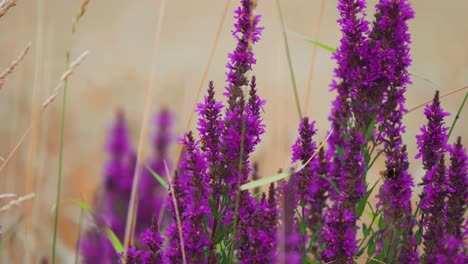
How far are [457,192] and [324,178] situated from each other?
218 mm

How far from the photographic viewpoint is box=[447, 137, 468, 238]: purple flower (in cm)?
105

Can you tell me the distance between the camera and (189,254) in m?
1.02

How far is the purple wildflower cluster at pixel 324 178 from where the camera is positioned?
99 cm

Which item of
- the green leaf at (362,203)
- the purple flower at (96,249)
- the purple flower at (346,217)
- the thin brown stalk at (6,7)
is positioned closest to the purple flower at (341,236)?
the purple flower at (346,217)

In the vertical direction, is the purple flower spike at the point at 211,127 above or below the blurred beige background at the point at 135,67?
below

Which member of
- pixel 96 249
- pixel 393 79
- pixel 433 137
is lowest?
pixel 96 249

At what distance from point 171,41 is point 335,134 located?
242 cm

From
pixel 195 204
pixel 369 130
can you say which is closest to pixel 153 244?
pixel 195 204

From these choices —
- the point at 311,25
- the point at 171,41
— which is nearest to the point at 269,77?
the point at 311,25

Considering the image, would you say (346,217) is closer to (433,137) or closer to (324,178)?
(324,178)

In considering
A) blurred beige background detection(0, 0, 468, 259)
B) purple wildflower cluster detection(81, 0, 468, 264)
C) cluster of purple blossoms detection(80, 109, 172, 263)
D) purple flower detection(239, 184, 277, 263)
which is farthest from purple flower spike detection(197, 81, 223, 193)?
blurred beige background detection(0, 0, 468, 259)

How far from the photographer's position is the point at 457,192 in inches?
41.4

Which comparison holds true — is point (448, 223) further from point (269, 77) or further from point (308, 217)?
point (269, 77)

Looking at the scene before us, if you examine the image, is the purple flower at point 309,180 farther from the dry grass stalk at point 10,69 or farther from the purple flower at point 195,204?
the dry grass stalk at point 10,69
